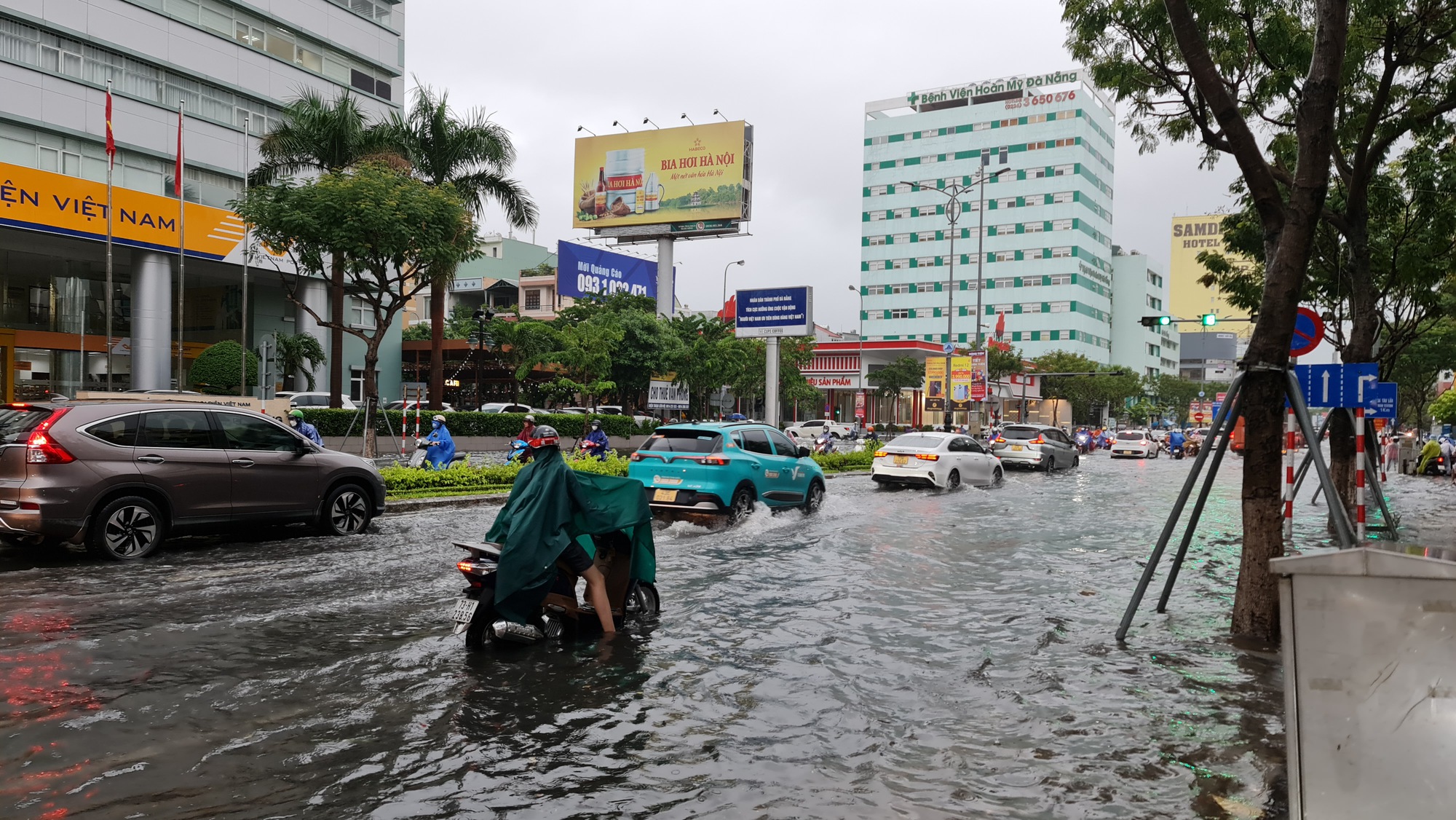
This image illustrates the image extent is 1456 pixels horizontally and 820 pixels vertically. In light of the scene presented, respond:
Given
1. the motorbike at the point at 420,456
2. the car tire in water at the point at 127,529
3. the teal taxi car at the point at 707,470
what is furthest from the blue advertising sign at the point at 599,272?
the car tire in water at the point at 127,529

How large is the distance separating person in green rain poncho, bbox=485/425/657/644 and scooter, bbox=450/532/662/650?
9 centimetres

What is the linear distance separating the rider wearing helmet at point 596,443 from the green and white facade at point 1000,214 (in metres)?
78.7

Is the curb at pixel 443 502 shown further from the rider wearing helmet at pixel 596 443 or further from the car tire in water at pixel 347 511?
the rider wearing helmet at pixel 596 443

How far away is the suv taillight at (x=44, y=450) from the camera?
9.05 metres

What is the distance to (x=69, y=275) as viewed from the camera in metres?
35.9

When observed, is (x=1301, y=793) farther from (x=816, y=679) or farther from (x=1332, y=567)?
(x=816, y=679)

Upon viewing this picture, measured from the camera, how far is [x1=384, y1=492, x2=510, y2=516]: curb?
14734 mm

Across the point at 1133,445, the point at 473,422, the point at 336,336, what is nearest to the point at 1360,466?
the point at 336,336

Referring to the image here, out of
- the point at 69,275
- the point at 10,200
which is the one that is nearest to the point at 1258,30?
the point at 10,200

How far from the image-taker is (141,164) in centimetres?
3409

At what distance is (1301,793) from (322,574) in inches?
331

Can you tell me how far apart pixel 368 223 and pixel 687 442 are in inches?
463

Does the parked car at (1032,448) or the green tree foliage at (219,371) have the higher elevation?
the green tree foliage at (219,371)

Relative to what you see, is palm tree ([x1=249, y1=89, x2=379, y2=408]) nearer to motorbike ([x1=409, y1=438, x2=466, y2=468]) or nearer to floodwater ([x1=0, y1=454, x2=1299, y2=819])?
motorbike ([x1=409, y1=438, x2=466, y2=468])
